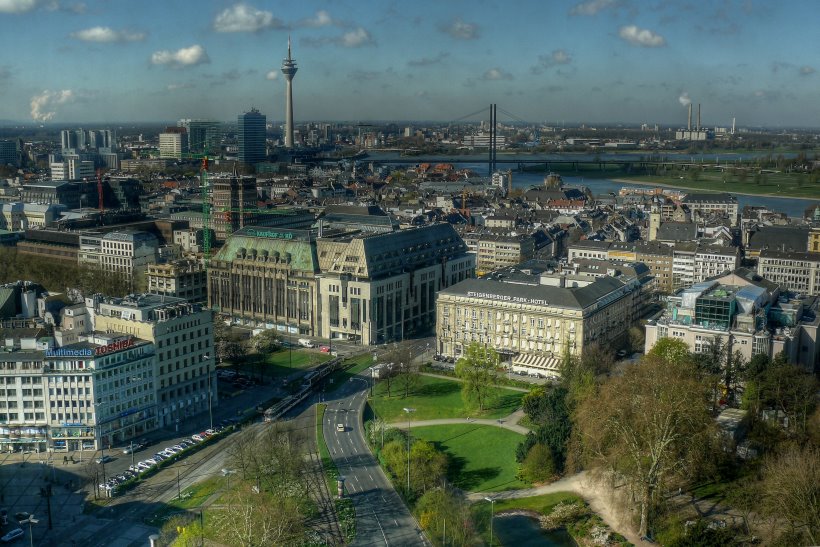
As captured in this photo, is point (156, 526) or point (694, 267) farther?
point (694, 267)

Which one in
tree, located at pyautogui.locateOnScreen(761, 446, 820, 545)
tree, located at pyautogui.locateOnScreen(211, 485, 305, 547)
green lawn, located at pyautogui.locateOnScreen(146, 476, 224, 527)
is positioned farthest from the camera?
green lawn, located at pyautogui.locateOnScreen(146, 476, 224, 527)

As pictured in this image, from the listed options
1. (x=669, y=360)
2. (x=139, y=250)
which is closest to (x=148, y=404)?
(x=669, y=360)

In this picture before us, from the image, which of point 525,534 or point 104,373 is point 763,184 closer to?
point 525,534

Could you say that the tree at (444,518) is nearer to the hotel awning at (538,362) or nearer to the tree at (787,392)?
the tree at (787,392)

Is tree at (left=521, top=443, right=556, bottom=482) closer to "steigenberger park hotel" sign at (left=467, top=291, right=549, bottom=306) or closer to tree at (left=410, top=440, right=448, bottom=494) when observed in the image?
tree at (left=410, top=440, right=448, bottom=494)

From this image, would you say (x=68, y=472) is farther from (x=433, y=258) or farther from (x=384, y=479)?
(x=433, y=258)

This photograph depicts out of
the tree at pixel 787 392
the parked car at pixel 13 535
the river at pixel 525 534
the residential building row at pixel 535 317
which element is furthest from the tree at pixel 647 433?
the parked car at pixel 13 535

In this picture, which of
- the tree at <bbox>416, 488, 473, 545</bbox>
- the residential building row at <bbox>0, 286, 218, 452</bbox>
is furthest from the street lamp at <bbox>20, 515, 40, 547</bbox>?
the tree at <bbox>416, 488, 473, 545</bbox>
